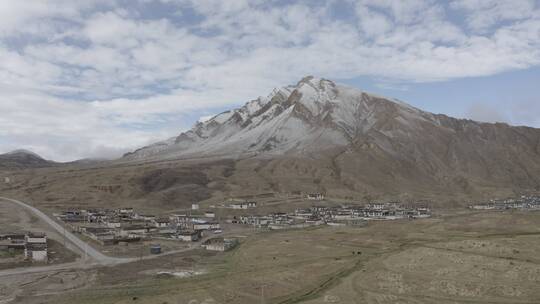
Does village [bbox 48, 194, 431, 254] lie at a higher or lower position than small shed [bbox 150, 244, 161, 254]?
higher

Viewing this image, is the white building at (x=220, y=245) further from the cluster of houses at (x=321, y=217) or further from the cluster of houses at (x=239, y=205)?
the cluster of houses at (x=239, y=205)

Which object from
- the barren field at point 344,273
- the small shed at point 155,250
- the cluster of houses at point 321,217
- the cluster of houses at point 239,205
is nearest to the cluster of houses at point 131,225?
the cluster of houses at point 321,217

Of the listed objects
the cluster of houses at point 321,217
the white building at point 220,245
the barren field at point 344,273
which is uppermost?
the cluster of houses at point 321,217

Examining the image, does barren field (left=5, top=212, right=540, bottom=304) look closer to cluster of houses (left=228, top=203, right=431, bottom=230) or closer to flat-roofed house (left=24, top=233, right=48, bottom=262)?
flat-roofed house (left=24, top=233, right=48, bottom=262)

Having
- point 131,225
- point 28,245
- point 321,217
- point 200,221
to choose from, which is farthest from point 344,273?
point 321,217

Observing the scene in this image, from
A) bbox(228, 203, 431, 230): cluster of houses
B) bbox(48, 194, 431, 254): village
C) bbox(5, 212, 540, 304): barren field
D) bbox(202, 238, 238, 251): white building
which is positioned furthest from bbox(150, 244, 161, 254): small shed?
bbox(228, 203, 431, 230): cluster of houses

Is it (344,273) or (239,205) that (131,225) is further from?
(344,273)

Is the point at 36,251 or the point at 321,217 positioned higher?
the point at 36,251
